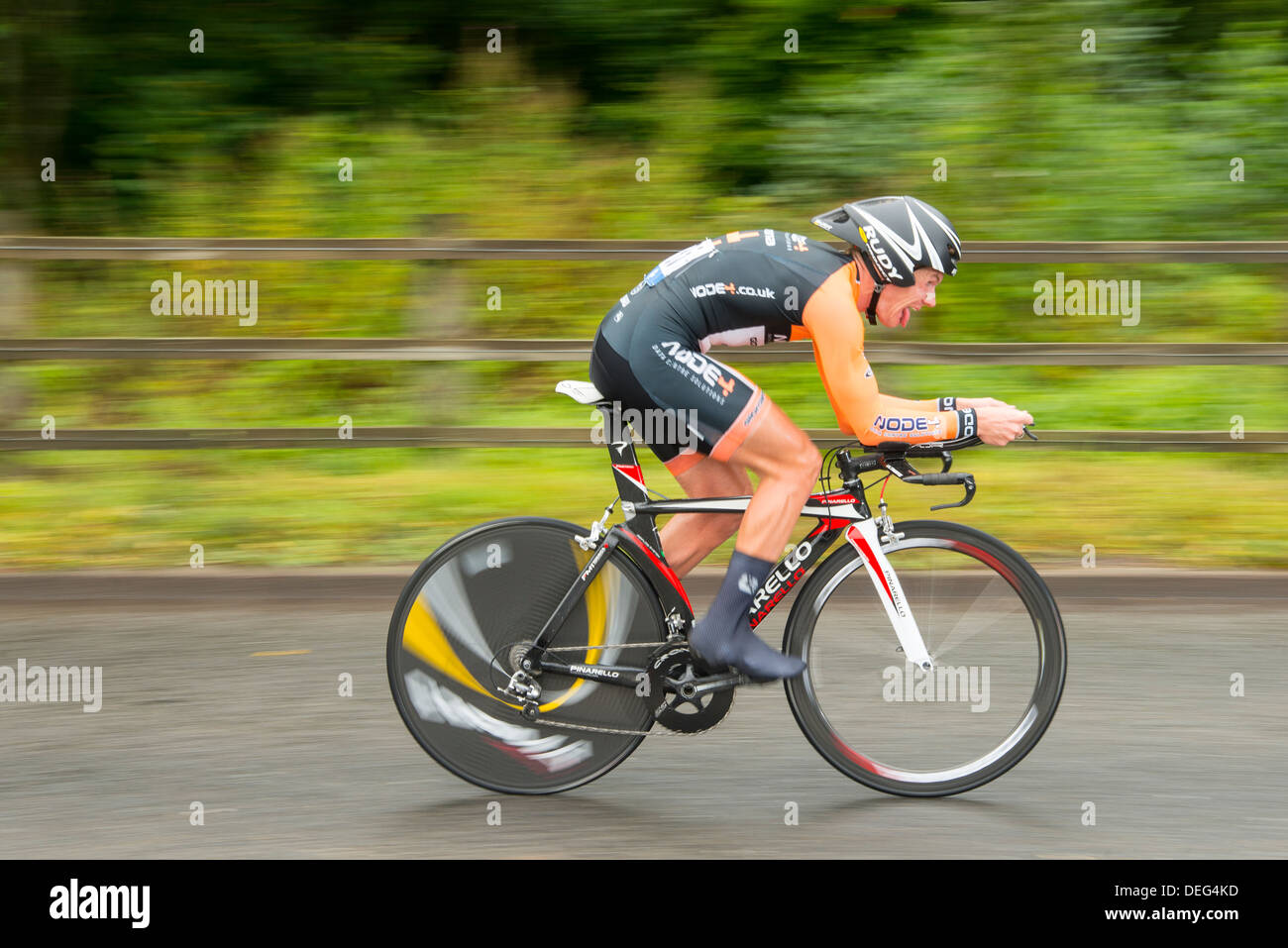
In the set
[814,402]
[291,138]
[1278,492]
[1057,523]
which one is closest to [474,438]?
[814,402]

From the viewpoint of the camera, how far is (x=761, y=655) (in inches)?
168

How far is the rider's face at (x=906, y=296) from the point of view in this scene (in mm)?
4129

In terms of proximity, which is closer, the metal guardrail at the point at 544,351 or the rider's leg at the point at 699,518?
the rider's leg at the point at 699,518

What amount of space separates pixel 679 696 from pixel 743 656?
10.0 inches

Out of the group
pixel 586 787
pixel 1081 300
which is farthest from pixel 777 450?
pixel 1081 300

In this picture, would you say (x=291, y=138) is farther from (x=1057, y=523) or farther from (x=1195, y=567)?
(x=1195, y=567)

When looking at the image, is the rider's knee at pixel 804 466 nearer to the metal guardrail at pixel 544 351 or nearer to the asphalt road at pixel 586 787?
the asphalt road at pixel 586 787

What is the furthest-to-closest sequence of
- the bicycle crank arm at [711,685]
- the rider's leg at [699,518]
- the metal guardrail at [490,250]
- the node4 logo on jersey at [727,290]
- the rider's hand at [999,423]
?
the metal guardrail at [490,250] < the rider's leg at [699,518] < the bicycle crank arm at [711,685] < the node4 logo on jersey at [727,290] < the rider's hand at [999,423]

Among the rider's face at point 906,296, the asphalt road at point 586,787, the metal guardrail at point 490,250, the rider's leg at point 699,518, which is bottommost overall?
the asphalt road at point 586,787

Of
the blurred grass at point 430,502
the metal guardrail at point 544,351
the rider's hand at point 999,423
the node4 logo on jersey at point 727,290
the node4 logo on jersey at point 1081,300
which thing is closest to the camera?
the rider's hand at point 999,423

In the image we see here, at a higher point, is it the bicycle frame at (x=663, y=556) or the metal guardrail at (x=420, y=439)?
the metal guardrail at (x=420, y=439)

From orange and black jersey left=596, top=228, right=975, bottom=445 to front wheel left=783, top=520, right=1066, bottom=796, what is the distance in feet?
1.28

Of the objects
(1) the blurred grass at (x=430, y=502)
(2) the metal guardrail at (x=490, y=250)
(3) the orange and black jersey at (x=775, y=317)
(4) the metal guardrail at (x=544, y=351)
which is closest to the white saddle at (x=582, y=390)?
(3) the orange and black jersey at (x=775, y=317)

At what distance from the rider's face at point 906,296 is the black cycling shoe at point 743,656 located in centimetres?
106
